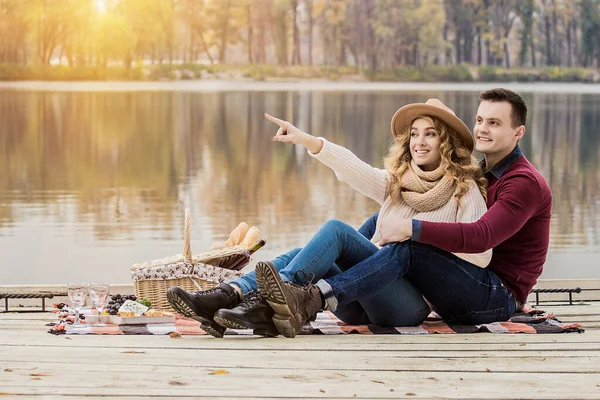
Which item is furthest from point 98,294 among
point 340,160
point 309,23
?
point 309,23

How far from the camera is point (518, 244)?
119 inches

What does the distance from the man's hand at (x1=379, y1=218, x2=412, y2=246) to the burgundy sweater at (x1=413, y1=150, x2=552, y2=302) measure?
35 mm

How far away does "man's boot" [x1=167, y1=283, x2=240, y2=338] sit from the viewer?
2.82 metres

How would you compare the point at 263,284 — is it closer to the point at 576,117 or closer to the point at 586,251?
the point at 586,251

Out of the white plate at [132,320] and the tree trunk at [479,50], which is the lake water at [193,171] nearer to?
the tree trunk at [479,50]

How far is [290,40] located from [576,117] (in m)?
8.47

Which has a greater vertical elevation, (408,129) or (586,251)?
(408,129)

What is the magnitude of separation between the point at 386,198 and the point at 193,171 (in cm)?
1622

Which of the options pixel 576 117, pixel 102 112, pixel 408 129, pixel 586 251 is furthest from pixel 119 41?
pixel 408 129

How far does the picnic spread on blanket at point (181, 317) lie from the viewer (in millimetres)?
3012

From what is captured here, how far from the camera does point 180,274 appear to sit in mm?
3488

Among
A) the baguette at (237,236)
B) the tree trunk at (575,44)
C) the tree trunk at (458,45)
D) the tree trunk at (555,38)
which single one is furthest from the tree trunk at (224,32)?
the baguette at (237,236)

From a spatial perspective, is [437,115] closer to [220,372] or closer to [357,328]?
[357,328]

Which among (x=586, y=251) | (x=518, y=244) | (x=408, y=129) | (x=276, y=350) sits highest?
(x=408, y=129)
